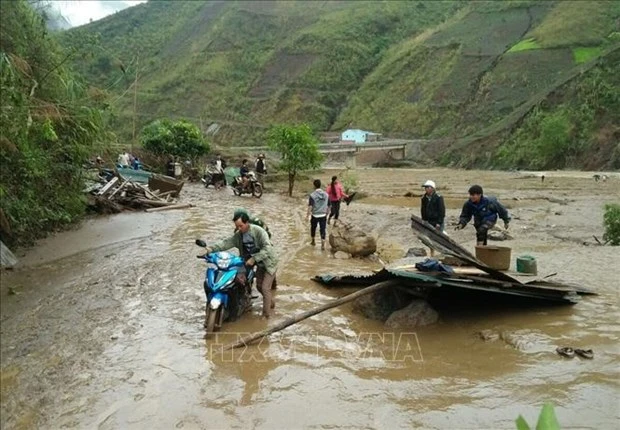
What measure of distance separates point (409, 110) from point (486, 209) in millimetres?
69516

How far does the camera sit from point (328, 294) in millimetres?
8562

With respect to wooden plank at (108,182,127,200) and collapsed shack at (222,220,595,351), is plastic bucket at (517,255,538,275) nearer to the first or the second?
collapsed shack at (222,220,595,351)

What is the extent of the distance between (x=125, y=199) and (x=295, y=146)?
815 cm

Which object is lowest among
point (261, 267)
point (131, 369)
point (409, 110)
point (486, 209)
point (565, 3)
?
point (131, 369)

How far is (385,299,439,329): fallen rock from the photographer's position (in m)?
6.88

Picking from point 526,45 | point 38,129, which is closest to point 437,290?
point 38,129

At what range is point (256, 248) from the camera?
731 cm

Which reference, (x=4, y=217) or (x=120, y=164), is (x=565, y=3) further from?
(x=4, y=217)

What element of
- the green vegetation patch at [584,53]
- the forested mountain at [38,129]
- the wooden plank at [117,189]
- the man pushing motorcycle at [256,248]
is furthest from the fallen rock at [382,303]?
the green vegetation patch at [584,53]

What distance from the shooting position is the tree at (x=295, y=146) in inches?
916

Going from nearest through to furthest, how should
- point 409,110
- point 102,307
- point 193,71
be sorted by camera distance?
point 102,307 < point 409,110 < point 193,71

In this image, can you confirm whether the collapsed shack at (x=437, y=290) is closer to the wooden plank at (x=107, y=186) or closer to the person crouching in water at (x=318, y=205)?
the person crouching in water at (x=318, y=205)

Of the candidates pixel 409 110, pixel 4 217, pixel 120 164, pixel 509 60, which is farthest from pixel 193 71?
pixel 4 217

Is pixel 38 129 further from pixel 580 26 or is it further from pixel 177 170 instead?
pixel 580 26
